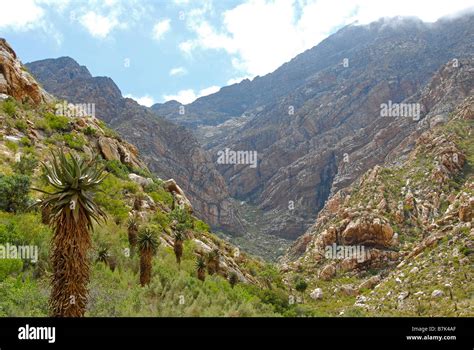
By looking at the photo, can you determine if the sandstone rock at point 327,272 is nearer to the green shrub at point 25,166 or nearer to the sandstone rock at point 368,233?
the sandstone rock at point 368,233

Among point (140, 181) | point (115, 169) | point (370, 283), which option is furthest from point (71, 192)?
point (370, 283)

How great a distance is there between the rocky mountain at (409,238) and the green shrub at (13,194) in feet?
75.8

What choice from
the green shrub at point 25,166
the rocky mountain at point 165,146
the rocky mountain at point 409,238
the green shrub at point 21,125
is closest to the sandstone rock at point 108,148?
the green shrub at point 21,125

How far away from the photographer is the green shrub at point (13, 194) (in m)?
19.6

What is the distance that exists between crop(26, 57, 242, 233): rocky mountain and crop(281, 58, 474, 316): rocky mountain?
2559 inches

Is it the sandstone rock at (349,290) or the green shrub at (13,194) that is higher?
the green shrub at (13,194)

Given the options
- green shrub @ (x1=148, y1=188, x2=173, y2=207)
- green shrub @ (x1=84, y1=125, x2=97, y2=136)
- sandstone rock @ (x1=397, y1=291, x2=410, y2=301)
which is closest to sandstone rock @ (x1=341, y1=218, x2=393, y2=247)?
sandstone rock @ (x1=397, y1=291, x2=410, y2=301)

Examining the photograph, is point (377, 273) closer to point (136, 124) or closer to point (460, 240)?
point (460, 240)

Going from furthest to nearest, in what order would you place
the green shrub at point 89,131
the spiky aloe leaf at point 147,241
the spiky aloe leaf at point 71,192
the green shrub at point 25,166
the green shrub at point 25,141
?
1. the green shrub at point 89,131
2. the green shrub at point 25,141
3. the green shrub at point 25,166
4. the spiky aloe leaf at point 147,241
5. the spiky aloe leaf at point 71,192

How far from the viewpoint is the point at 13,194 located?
1998cm

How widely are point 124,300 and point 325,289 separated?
34.1 m

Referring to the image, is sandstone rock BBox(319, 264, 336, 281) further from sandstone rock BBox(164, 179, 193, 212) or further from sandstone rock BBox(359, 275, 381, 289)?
sandstone rock BBox(164, 179, 193, 212)

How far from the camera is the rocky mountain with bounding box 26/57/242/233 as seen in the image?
134125 mm
